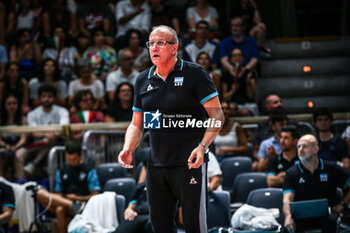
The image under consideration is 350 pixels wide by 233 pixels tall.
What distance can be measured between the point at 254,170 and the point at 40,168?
2.45 metres

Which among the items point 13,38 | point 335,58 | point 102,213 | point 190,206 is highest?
point 13,38

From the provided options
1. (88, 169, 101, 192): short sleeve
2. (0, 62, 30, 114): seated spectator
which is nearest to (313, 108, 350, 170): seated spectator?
(88, 169, 101, 192): short sleeve

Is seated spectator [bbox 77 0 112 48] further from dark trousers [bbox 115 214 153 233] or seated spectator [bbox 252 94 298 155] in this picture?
dark trousers [bbox 115 214 153 233]

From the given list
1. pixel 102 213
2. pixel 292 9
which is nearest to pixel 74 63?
pixel 292 9

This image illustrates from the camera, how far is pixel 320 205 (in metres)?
4.85

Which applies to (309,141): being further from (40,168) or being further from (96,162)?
(40,168)

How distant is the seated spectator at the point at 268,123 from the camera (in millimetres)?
6414

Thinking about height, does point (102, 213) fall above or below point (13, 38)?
below

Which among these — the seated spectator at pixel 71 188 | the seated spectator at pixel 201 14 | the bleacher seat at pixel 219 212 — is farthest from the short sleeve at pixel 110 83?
the bleacher seat at pixel 219 212

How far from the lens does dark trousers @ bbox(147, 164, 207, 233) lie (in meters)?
3.23

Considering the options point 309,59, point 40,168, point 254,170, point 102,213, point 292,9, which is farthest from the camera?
point 292,9

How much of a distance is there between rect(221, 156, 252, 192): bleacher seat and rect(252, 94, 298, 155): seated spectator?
15.5 inches

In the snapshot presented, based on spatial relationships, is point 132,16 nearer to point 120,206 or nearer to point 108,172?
point 108,172

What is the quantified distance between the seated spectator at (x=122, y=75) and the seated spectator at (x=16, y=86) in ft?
3.66
